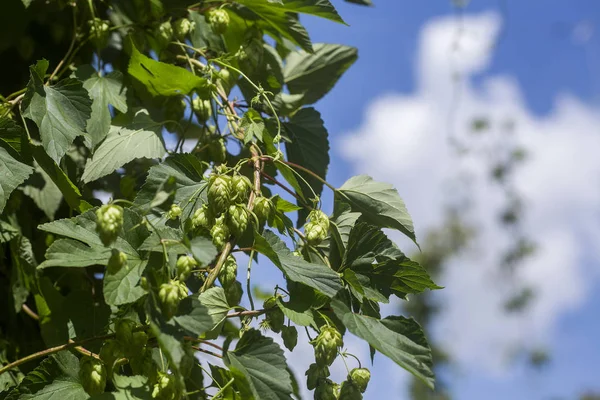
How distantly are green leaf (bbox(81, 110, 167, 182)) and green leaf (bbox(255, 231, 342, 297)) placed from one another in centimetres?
26

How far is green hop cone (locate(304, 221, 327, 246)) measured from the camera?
819 millimetres

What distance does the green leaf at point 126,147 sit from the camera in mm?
907

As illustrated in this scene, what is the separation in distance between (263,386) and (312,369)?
0.25 ft

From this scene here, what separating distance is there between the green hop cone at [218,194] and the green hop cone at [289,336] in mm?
151

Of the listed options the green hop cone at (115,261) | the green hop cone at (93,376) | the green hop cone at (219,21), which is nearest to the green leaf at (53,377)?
the green hop cone at (93,376)

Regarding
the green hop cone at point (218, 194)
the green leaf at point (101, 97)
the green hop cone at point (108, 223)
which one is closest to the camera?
the green hop cone at point (108, 223)

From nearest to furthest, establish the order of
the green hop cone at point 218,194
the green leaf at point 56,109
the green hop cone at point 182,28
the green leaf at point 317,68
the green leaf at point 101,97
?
the green hop cone at point 218,194 < the green leaf at point 56,109 < the green leaf at point 101,97 < the green hop cone at point 182,28 < the green leaf at point 317,68

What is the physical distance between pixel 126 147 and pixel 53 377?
12.2 inches

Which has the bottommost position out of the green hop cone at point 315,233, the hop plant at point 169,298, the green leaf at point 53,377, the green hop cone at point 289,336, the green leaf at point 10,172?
the green leaf at point 53,377

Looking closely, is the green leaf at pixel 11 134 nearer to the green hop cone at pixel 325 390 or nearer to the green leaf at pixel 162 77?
the green leaf at pixel 162 77

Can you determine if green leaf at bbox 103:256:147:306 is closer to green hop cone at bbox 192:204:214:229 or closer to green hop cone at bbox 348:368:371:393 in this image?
green hop cone at bbox 192:204:214:229

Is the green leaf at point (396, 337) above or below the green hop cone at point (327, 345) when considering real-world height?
above

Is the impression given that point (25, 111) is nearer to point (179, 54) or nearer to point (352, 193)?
point (179, 54)

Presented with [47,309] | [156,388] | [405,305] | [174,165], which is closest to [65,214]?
[47,309]
